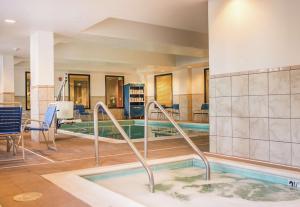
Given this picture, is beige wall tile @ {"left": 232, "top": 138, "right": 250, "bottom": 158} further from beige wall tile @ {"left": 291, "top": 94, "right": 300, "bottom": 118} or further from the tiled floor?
the tiled floor

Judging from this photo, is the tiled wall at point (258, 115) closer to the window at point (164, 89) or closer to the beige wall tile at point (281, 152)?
the beige wall tile at point (281, 152)

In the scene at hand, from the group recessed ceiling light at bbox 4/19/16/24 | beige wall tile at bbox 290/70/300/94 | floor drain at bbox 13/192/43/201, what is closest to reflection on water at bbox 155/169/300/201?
beige wall tile at bbox 290/70/300/94

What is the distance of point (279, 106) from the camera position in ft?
12.9

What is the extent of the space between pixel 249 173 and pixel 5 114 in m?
3.39

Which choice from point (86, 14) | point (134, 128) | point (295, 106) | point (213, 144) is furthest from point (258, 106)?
point (134, 128)

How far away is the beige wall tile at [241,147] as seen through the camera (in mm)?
4372

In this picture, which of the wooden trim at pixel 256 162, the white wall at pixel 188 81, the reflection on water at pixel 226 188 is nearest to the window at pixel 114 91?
the white wall at pixel 188 81

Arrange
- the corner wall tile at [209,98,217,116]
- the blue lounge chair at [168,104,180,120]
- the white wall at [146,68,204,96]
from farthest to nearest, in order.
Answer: the blue lounge chair at [168,104,180,120] → the white wall at [146,68,204,96] → the corner wall tile at [209,98,217,116]

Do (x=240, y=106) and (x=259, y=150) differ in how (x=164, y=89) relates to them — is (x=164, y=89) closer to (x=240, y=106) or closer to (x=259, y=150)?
(x=240, y=106)

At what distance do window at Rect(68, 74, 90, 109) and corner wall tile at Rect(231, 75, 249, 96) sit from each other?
11.9 metres

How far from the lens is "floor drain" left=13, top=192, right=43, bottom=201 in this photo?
2646 millimetres

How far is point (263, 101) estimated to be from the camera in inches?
162

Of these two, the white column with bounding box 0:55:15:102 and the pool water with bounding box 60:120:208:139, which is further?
the white column with bounding box 0:55:15:102

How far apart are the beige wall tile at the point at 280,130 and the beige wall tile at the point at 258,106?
6.2 inches
